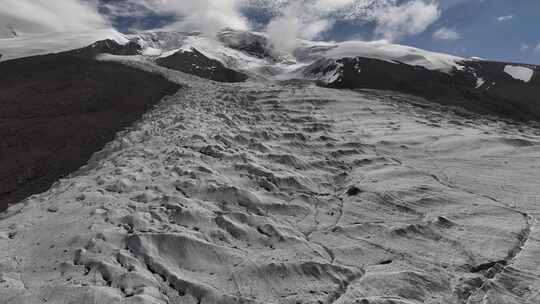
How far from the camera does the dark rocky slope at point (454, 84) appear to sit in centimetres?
2736

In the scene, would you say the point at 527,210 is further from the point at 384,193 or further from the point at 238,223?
the point at 238,223

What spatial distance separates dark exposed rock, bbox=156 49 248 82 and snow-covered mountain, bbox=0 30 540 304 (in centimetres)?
2882

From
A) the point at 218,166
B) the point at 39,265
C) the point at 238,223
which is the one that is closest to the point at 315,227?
the point at 238,223

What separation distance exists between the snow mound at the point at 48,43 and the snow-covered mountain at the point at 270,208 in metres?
34.8

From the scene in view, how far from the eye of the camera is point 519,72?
5266 centimetres

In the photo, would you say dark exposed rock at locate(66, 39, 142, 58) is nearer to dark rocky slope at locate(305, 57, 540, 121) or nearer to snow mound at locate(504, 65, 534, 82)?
dark rocky slope at locate(305, 57, 540, 121)

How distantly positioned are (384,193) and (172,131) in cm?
830

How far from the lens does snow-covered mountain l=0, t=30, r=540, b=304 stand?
17.8 ft

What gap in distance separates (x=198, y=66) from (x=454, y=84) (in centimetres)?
3136

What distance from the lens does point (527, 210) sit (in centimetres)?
778

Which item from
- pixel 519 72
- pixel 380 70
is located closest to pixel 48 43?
pixel 380 70

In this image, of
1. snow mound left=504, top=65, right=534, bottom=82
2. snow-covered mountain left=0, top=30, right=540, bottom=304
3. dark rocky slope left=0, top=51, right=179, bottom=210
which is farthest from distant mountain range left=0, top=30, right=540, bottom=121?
dark rocky slope left=0, top=51, right=179, bottom=210

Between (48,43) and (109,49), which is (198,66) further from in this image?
(48,43)

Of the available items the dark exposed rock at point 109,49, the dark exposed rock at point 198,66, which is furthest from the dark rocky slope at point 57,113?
the dark exposed rock at point 109,49
